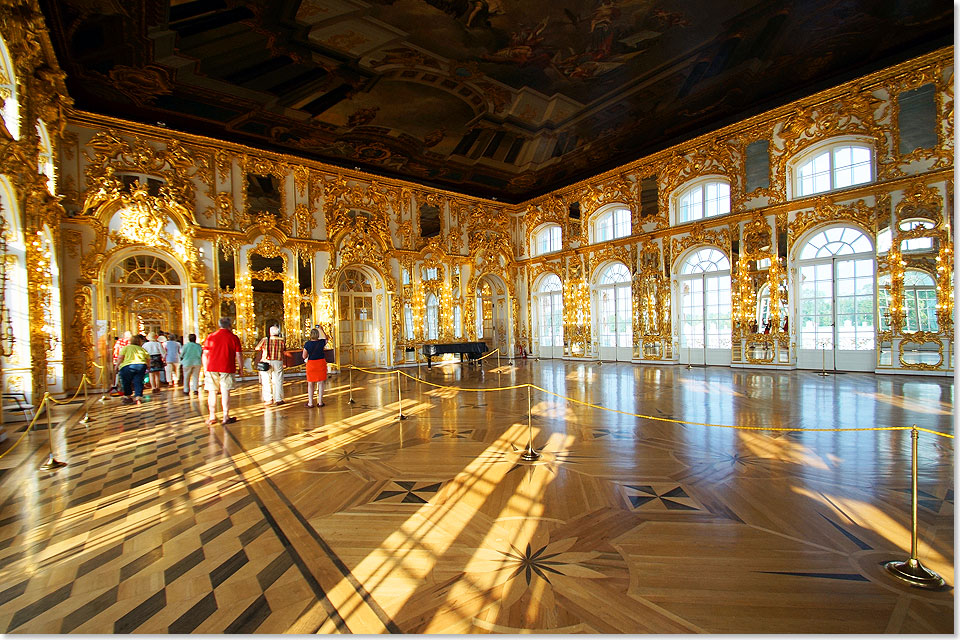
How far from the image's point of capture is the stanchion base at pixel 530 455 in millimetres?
4344

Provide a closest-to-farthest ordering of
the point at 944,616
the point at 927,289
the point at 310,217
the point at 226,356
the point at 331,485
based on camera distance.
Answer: the point at 944,616
the point at 331,485
the point at 226,356
the point at 927,289
the point at 310,217

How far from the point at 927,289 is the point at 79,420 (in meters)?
17.5

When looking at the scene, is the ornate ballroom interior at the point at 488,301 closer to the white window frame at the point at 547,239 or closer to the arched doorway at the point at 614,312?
the arched doorway at the point at 614,312

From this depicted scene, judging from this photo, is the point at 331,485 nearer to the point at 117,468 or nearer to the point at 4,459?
the point at 117,468

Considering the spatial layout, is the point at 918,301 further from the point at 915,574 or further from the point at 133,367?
the point at 133,367

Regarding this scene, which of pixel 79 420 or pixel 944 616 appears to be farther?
pixel 79 420

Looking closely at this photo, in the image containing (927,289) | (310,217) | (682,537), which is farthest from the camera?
(310,217)

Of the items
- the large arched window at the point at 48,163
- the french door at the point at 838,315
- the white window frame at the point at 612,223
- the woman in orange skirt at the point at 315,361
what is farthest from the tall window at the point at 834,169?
the large arched window at the point at 48,163

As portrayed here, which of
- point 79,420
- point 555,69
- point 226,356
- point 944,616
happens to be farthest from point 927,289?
point 79,420

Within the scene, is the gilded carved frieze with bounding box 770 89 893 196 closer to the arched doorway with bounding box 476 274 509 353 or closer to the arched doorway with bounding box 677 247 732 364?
the arched doorway with bounding box 677 247 732 364

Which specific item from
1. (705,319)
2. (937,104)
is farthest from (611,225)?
(937,104)

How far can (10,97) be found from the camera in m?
6.80

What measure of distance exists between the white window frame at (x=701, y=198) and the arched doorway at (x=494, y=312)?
306 inches

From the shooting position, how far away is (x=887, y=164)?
10219mm
